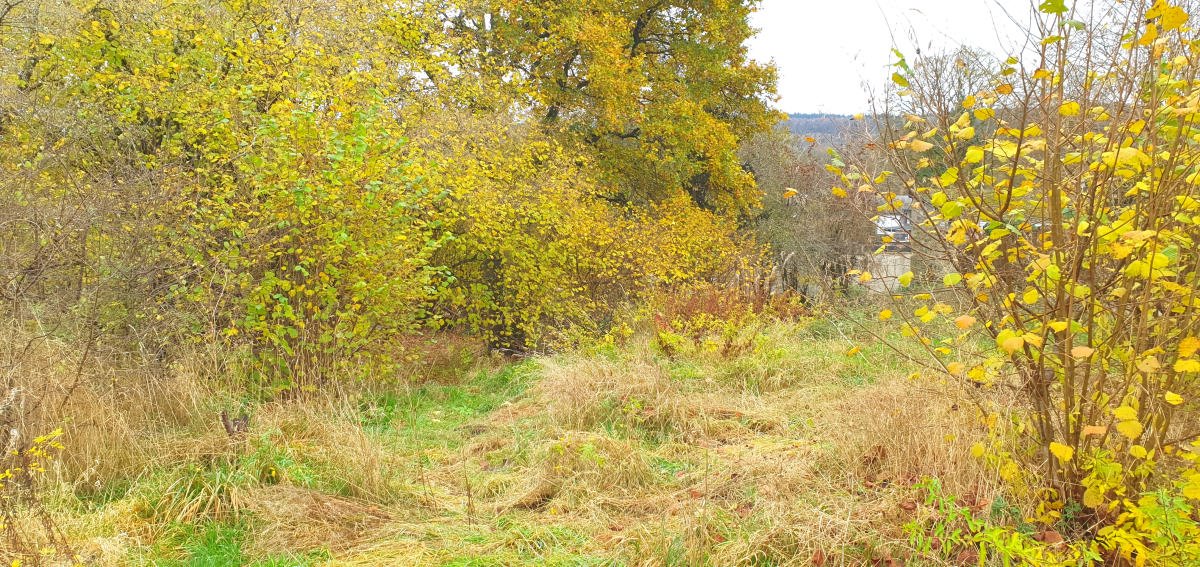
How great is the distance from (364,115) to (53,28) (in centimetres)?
351

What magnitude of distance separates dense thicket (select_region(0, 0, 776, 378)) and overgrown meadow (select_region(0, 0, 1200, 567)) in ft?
0.14

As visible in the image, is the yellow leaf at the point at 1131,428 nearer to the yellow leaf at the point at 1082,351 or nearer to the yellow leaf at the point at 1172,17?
the yellow leaf at the point at 1082,351

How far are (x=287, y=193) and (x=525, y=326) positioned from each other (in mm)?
Result: 3755

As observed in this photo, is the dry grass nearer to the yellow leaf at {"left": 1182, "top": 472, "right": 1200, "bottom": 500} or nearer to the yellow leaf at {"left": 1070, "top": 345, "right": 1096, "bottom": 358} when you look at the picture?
the yellow leaf at {"left": 1182, "top": 472, "right": 1200, "bottom": 500}

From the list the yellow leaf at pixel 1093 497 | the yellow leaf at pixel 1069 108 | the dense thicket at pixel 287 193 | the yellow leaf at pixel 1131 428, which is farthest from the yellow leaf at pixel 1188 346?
the dense thicket at pixel 287 193

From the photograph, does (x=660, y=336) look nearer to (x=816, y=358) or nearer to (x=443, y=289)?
(x=816, y=358)

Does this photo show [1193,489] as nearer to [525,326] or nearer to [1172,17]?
[1172,17]

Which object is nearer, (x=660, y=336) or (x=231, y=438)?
(x=231, y=438)

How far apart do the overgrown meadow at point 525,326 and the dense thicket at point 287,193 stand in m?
0.04

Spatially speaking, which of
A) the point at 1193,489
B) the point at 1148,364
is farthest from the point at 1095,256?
the point at 1193,489

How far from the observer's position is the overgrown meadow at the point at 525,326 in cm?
263

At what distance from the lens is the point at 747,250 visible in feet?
42.1

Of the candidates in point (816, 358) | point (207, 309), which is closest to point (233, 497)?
point (207, 309)

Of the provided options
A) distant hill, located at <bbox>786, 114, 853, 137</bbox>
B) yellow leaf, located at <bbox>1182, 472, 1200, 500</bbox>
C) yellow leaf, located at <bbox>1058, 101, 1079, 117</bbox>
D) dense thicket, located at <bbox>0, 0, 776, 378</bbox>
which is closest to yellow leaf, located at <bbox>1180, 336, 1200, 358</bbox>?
yellow leaf, located at <bbox>1182, 472, 1200, 500</bbox>
